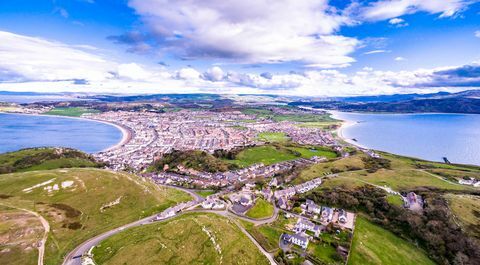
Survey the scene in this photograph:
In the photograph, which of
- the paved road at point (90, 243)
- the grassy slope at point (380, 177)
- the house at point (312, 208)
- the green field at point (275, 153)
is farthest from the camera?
the green field at point (275, 153)

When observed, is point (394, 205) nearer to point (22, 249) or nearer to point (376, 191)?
point (376, 191)

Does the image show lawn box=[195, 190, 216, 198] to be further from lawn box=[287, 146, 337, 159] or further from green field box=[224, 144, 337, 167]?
lawn box=[287, 146, 337, 159]

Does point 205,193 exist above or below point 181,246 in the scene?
below

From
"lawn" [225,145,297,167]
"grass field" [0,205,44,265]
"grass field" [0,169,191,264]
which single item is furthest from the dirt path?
"lawn" [225,145,297,167]

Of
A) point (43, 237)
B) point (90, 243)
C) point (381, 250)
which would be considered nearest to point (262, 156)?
point (381, 250)

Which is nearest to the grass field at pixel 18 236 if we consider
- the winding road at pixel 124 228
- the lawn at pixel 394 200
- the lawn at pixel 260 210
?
the winding road at pixel 124 228

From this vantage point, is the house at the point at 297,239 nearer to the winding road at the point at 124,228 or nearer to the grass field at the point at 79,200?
the winding road at the point at 124,228

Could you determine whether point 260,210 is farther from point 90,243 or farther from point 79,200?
point 79,200
